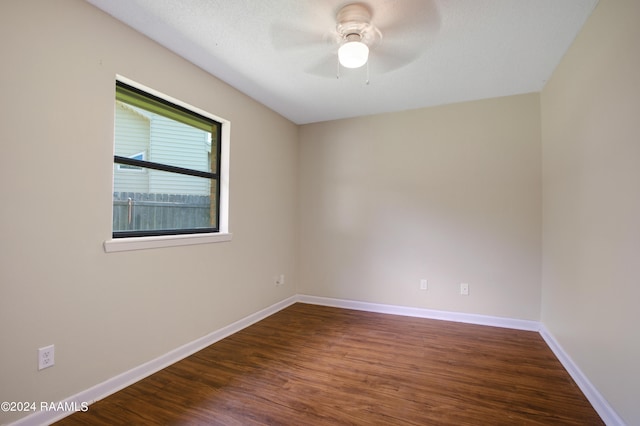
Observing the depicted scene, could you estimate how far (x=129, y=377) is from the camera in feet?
6.53

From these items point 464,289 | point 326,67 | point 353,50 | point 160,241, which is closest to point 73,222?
point 160,241

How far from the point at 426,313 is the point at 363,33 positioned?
292cm

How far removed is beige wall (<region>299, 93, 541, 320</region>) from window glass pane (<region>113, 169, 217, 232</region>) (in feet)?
5.20

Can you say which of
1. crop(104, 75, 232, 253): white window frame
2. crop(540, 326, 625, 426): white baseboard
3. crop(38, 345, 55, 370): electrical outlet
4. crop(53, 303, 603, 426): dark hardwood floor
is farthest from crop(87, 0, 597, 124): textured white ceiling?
crop(53, 303, 603, 426): dark hardwood floor

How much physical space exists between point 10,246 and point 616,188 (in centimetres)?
316

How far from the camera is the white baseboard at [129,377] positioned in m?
1.58

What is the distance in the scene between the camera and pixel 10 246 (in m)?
1.47

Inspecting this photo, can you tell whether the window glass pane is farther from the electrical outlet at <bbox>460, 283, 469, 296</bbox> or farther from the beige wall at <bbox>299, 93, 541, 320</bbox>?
the electrical outlet at <bbox>460, 283, 469, 296</bbox>

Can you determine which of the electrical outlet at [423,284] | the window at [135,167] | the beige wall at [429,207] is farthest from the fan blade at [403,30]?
the electrical outlet at [423,284]

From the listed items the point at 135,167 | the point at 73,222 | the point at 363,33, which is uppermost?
the point at 363,33

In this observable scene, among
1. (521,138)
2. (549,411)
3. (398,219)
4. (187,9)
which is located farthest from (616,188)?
(187,9)

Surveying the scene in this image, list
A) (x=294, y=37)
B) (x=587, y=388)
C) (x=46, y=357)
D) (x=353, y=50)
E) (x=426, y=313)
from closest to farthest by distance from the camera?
(x=46, y=357) → (x=587, y=388) → (x=353, y=50) → (x=294, y=37) → (x=426, y=313)

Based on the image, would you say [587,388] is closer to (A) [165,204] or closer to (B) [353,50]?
(B) [353,50]

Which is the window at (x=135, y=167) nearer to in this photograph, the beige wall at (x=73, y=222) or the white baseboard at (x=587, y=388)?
the beige wall at (x=73, y=222)
